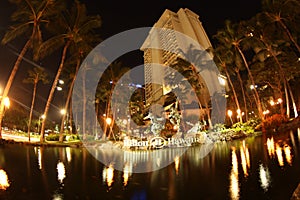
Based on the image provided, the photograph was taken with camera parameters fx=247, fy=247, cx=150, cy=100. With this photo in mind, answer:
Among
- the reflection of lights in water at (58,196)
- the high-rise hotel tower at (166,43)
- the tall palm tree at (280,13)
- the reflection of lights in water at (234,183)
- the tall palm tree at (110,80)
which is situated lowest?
the reflection of lights in water at (58,196)

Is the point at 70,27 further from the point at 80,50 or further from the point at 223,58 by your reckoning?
the point at 223,58

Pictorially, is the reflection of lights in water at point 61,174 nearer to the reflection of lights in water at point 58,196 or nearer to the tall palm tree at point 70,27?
the reflection of lights in water at point 58,196

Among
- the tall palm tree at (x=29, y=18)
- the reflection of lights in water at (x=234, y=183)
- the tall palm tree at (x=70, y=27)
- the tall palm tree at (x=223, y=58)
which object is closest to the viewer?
the reflection of lights in water at (x=234, y=183)

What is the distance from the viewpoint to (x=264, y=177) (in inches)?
285

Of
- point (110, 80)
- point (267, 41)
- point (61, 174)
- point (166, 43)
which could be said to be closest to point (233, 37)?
point (267, 41)

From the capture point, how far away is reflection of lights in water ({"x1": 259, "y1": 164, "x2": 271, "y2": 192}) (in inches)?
253

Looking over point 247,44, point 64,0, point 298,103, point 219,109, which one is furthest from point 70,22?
point 298,103

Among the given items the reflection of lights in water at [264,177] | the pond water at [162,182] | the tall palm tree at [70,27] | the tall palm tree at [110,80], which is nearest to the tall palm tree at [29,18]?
the tall palm tree at [70,27]

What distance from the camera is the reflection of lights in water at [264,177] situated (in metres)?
6.42

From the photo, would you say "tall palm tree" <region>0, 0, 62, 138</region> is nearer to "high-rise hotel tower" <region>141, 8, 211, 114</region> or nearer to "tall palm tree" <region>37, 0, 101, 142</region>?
"tall palm tree" <region>37, 0, 101, 142</region>

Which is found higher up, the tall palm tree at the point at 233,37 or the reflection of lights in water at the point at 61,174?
the tall palm tree at the point at 233,37

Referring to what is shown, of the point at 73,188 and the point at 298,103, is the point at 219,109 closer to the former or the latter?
the point at 298,103

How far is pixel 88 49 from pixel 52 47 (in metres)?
4.69

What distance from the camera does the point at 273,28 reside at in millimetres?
27828
